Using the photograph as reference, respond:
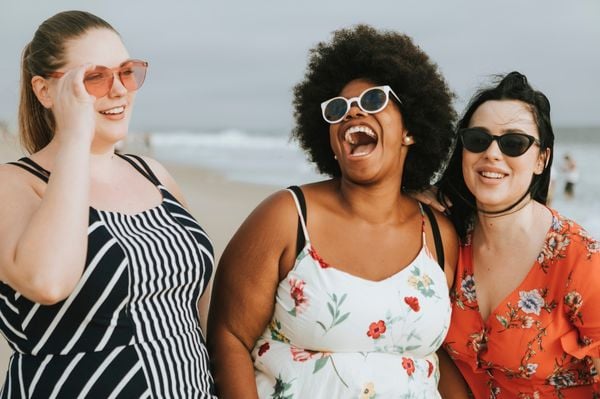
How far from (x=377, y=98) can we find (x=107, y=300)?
1.62 metres

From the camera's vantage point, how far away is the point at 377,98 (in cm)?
329

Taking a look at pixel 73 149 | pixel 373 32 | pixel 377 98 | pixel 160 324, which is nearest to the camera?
pixel 73 149

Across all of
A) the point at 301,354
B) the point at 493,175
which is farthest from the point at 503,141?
the point at 301,354

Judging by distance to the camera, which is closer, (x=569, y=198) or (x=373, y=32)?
(x=373, y=32)

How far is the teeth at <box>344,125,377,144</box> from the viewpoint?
3.25m

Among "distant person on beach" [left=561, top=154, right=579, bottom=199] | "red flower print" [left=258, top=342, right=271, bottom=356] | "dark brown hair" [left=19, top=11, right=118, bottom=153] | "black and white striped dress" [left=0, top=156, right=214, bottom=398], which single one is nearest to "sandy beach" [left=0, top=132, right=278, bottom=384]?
"red flower print" [left=258, top=342, right=271, bottom=356]

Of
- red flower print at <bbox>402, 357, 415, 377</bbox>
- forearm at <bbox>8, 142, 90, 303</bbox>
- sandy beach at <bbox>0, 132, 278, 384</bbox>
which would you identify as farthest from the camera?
sandy beach at <bbox>0, 132, 278, 384</bbox>

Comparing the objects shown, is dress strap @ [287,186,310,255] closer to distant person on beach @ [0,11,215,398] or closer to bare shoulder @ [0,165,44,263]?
distant person on beach @ [0,11,215,398]

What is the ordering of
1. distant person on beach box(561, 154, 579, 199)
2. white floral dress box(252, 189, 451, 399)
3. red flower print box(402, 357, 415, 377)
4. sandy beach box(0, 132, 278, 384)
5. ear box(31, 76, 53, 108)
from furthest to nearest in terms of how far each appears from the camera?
distant person on beach box(561, 154, 579, 199) < sandy beach box(0, 132, 278, 384) < red flower print box(402, 357, 415, 377) < white floral dress box(252, 189, 451, 399) < ear box(31, 76, 53, 108)

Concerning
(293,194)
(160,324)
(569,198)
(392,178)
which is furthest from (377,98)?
(569,198)

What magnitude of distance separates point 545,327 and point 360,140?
1.29 meters

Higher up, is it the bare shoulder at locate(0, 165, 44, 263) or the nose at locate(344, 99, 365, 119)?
the nose at locate(344, 99, 365, 119)

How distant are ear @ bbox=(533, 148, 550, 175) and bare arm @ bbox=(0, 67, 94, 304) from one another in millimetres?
2259

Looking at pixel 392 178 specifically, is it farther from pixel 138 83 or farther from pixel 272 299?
pixel 138 83
